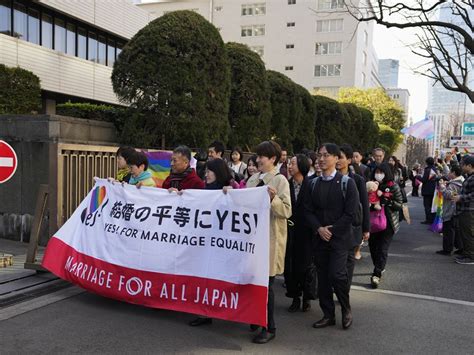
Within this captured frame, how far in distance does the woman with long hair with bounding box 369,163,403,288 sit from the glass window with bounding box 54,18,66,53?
18323mm

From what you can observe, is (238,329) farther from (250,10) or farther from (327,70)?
(250,10)

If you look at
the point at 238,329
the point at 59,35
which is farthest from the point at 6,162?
the point at 59,35

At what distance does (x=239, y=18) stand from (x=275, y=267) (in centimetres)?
5760

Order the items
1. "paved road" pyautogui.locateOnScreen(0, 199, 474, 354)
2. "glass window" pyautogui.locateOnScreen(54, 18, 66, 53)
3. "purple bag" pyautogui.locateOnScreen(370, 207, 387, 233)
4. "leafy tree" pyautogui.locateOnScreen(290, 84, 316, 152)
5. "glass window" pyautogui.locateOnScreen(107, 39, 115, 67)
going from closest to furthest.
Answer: "paved road" pyautogui.locateOnScreen(0, 199, 474, 354)
"purple bag" pyautogui.locateOnScreen(370, 207, 387, 233)
"leafy tree" pyautogui.locateOnScreen(290, 84, 316, 152)
"glass window" pyautogui.locateOnScreen(54, 18, 66, 53)
"glass window" pyautogui.locateOnScreen(107, 39, 115, 67)

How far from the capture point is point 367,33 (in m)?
59.3

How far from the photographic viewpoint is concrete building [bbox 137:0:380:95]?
52781 millimetres

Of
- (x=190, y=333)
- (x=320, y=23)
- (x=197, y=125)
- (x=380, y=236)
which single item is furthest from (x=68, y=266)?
(x=320, y=23)

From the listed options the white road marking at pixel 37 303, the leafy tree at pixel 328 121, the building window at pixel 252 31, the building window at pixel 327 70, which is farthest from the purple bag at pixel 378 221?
the building window at pixel 252 31

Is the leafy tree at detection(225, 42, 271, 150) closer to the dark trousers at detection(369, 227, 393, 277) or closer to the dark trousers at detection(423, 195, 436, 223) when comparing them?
the dark trousers at detection(423, 195, 436, 223)

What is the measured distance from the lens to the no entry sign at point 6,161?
5.77 metres

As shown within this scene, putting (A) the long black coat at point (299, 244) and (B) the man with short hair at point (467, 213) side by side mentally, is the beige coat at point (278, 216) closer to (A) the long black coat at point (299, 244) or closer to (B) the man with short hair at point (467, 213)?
(A) the long black coat at point (299, 244)

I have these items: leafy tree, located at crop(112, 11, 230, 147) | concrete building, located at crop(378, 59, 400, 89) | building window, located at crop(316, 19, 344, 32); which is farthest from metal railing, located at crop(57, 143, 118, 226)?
concrete building, located at crop(378, 59, 400, 89)

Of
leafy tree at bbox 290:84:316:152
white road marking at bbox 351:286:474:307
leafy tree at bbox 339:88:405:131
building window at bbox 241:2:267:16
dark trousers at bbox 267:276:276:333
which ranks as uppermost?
building window at bbox 241:2:267:16

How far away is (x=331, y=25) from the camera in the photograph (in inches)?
2111
